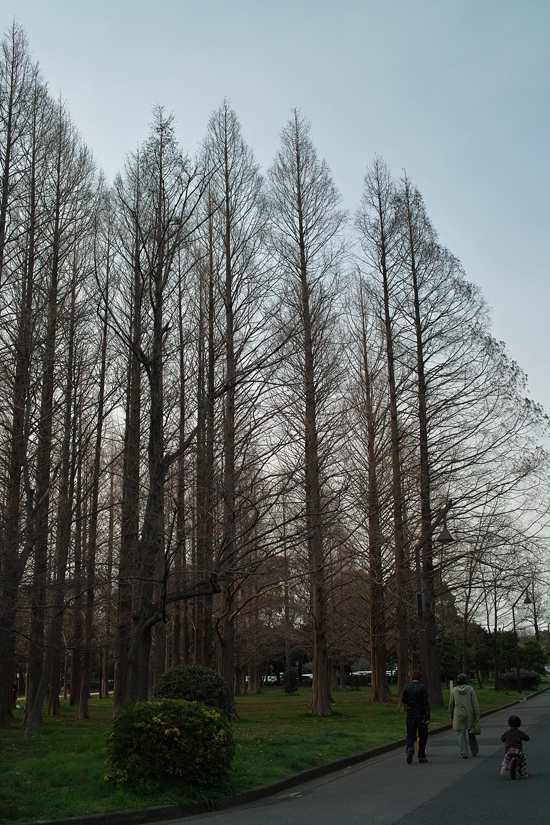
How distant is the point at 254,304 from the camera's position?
61.3ft

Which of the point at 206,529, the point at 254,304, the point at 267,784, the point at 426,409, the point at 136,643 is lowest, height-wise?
the point at 267,784

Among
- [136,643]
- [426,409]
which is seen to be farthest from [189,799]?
[426,409]

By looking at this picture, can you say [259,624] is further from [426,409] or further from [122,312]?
[122,312]

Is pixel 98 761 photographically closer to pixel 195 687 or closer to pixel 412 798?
pixel 195 687

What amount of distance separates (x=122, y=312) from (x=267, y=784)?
10.9 metres

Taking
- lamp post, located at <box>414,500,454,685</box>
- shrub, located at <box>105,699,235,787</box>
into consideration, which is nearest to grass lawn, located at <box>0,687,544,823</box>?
shrub, located at <box>105,699,235,787</box>

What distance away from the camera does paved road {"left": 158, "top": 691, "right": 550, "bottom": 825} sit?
22.2 ft

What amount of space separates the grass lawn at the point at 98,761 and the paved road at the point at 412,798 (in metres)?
0.58

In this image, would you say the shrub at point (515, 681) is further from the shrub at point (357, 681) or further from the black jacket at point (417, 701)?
the black jacket at point (417, 701)

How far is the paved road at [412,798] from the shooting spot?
22.2ft

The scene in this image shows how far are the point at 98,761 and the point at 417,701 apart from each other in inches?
204

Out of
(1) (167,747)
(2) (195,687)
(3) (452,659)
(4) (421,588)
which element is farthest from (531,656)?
(1) (167,747)

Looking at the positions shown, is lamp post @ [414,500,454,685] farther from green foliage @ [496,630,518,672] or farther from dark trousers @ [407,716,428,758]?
green foliage @ [496,630,518,672]

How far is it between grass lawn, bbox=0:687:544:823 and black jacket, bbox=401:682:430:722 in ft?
4.58
